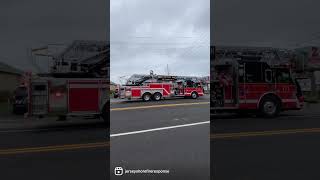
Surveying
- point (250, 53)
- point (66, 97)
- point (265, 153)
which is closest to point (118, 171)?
point (265, 153)

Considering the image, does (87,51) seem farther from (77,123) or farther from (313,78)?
(313,78)

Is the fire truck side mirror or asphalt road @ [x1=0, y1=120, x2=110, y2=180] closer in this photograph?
asphalt road @ [x1=0, y1=120, x2=110, y2=180]

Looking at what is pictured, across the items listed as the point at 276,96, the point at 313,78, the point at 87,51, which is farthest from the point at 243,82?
the point at 87,51

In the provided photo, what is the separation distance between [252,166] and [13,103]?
1203cm

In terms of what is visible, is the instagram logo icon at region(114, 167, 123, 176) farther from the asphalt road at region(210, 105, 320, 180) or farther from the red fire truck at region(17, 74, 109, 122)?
the red fire truck at region(17, 74, 109, 122)

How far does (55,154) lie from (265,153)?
3.48m

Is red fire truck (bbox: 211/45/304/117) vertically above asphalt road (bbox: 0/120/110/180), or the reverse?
red fire truck (bbox: 211/45/304/117)

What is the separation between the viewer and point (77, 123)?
1149cm

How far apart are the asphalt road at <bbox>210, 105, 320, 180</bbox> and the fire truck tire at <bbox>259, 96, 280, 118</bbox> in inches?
116

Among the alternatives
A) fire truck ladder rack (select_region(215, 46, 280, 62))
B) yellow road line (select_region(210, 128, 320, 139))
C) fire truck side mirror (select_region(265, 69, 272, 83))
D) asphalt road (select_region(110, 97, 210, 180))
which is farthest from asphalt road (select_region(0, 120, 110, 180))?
fire truck side mirror (select_region(265, 69, 272, 83))

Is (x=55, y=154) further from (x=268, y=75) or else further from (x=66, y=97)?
(x=268, y=75)

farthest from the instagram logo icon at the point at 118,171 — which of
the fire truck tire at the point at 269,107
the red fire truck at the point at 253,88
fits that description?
the fire truck tire at the point at 269,107

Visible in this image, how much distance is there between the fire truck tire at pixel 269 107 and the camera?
12.7 m

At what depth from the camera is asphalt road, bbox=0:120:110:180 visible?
5.13 m
